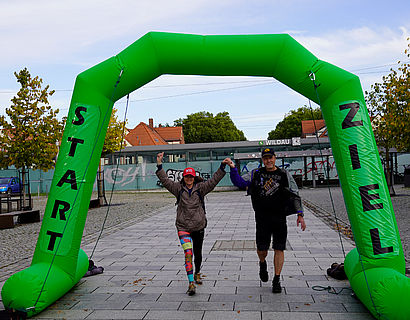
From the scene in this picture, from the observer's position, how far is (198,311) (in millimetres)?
4793

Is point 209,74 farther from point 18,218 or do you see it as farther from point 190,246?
point 18,218

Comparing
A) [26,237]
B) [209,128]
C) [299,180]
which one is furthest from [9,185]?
[209,128]

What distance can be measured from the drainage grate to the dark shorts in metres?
3.00

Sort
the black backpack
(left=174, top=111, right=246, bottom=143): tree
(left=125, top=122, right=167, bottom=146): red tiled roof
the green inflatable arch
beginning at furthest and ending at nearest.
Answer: (left=174, top=111, right=246, bottom=143): tree, (left=125, top=122, right=167, bottom=146): red tiled roof, the black backpack, the green inflatable arch

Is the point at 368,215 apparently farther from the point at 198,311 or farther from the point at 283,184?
the point at 198,311

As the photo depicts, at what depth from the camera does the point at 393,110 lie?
17125 millimetres

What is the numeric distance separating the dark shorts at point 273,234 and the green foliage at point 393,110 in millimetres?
11355

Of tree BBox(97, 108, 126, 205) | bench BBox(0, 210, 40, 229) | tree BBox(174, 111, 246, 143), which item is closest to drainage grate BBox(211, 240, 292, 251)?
bench BBox(0, 210, 40, 229)

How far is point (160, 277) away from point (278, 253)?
195 cm

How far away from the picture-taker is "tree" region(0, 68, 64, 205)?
55.7ft

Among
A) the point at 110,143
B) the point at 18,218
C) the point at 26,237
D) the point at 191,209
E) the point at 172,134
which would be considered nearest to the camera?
the point at 191,209

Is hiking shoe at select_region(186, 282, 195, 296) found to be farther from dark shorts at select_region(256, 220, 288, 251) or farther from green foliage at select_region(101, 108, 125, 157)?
green foliage at select_region(101, 108, 125, 157)

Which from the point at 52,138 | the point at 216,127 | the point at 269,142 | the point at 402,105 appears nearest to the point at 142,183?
the point at 269,142

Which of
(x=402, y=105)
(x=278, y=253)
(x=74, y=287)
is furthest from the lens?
(x=402, y=105)
